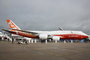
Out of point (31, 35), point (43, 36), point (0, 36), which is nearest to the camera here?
point (43, 36)

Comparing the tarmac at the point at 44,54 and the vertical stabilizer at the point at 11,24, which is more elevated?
the vertical stabilizer at the point at 11,24

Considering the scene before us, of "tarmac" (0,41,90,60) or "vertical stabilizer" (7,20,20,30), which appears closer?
"tarmac" (0,41,90,60)

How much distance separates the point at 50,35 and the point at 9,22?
16.4 meters

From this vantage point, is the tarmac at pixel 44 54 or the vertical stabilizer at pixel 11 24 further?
the vertical stabilizer at pixel 11 24

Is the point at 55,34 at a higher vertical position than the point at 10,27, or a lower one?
lower

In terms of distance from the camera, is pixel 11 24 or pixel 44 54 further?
pixel 11 24

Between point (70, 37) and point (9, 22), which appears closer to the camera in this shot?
point (70, 37)

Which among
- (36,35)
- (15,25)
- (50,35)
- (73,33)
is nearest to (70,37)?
(73,33)

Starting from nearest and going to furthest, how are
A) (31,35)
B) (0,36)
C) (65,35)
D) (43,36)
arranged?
(43,36), (65,35), (31,35), (0,36)

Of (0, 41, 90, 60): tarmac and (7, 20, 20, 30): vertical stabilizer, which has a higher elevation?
(7, 20, 20, 30): vertical stabilizer

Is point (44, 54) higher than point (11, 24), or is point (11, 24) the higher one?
point (11, 24)

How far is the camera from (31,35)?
2989cm

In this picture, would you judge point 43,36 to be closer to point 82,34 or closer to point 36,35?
point 36,35

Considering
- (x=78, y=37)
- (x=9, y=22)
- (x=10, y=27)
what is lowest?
(x=78, y=37)
